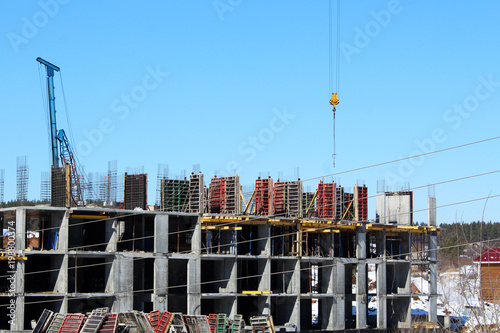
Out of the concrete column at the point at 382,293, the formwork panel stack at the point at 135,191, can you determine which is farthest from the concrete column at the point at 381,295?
the formwork panel stack at the point at 135,191

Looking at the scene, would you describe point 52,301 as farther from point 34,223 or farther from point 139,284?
point 34,223

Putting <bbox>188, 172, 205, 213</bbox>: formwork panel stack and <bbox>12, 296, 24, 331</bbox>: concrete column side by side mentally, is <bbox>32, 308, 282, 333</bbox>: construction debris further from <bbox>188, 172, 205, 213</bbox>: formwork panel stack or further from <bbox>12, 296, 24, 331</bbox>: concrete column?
<bbox>188, 172, 205, 213</bbox>: formwork panel stack

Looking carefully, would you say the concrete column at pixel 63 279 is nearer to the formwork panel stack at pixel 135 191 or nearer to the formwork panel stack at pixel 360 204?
the formwork panel stack at pixel 135 191

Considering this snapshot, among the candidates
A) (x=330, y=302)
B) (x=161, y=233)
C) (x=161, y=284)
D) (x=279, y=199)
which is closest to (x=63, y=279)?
(x=161, y=284)

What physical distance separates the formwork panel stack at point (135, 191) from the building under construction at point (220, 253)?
8cm

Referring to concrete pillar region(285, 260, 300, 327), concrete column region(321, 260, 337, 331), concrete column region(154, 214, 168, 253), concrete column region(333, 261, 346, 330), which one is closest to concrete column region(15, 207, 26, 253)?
concrete column region(154, 214, 168, 253)

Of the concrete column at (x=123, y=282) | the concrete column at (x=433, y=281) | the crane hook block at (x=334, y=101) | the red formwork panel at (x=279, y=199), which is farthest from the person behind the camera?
the concrete column at (x=433, y=281)

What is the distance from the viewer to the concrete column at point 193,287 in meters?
58.4

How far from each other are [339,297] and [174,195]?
16.9 m

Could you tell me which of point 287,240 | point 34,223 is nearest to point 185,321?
point 287,240

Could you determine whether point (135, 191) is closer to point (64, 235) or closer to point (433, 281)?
point (64, 235)

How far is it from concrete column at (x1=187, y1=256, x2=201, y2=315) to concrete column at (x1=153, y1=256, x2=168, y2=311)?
191 cm

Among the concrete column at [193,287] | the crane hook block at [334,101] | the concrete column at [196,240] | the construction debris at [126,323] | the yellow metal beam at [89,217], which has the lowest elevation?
the construction debris at [126,323]

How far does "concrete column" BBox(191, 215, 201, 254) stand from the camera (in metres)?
59.5
